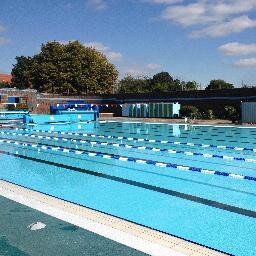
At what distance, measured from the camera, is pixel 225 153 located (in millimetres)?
11969

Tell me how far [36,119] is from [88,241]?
19.7 m

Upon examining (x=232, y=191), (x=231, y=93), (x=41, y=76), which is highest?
(x=41, y=76)

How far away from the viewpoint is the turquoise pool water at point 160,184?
513cm

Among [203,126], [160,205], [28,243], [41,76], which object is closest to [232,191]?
[160,205]

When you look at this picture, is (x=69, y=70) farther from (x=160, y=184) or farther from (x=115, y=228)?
(x=115, y=228)

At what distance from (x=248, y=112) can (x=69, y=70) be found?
28545mm

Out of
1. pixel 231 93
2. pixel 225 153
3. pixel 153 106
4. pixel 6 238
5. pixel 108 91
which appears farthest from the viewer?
pixel 108 91

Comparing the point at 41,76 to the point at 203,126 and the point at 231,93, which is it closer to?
the point at 231,93

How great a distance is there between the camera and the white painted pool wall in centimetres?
2225

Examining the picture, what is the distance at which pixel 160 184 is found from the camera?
775 cm

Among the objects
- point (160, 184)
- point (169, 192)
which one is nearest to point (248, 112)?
point (160, 184)

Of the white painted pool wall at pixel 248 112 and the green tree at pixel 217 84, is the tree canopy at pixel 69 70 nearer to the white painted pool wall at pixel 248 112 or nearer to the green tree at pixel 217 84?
the green tree at pixel 217 84

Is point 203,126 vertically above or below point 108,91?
below

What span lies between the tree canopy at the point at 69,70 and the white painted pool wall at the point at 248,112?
27010 mm
